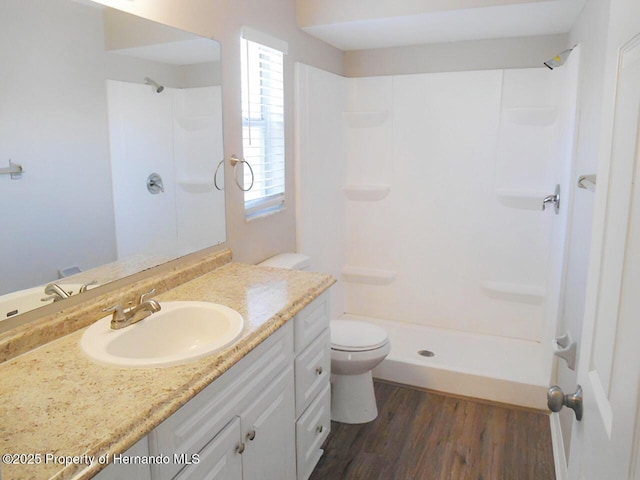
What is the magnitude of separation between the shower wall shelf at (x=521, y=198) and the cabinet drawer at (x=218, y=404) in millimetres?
2073

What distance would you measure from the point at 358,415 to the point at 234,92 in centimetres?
176

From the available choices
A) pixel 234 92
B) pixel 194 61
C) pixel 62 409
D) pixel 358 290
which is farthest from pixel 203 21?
pixel 358 290

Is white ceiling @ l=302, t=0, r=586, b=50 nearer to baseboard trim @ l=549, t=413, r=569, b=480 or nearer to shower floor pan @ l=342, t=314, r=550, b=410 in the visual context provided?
shower floor pan @ l=342, t=314, r=550, b=410

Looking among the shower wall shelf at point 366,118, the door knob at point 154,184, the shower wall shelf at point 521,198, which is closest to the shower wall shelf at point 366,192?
the shower wall shelf at point 366,118

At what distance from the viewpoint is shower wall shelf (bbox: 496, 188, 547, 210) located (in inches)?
125

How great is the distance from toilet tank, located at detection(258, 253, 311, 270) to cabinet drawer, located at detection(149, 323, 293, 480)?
834 millimetres

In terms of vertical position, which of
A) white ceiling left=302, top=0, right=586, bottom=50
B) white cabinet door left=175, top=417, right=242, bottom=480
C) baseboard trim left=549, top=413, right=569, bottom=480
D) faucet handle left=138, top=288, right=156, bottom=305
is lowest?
baseboard trim left=549, top=413, right=569, bottom=480

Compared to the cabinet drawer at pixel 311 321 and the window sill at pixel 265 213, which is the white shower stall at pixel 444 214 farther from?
the cabinet drawer at pixel 311 321

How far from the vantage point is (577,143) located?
7.98 feet

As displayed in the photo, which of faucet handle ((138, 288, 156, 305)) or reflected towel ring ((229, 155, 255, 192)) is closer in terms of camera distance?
faucet handle ((138, 288, 156, 305))

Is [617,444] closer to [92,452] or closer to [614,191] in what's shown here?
[614,191]

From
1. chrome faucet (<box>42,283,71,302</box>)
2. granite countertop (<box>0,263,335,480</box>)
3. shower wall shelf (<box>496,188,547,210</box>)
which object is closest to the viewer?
granite countertop (<box>0,263,335,480</box>)

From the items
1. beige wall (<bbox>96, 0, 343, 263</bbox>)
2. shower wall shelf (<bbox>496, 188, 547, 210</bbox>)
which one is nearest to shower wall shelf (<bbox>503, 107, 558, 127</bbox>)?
shower wall shelf (<bbox>496, 188, 547, 210</bbox>)

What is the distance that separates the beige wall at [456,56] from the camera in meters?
3.05
